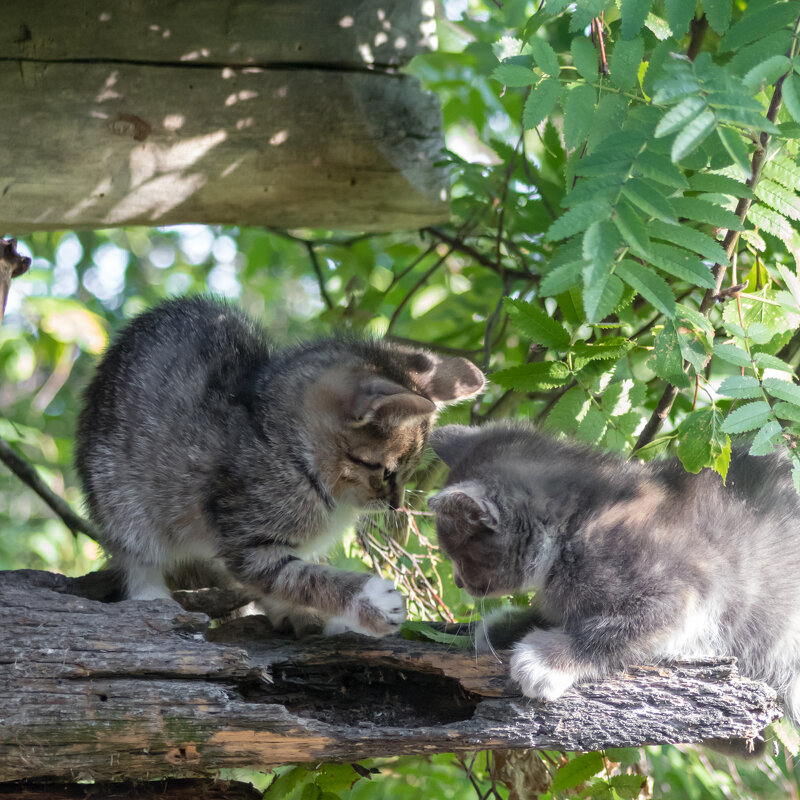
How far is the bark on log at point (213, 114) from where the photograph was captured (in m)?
3.03

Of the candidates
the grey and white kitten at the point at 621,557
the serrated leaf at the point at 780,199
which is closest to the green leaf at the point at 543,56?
the serrated leaf at the point at 780,199

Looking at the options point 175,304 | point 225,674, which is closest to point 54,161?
point 175,304

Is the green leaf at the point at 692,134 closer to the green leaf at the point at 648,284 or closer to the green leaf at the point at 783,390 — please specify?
the green leaf at the point at 648,284

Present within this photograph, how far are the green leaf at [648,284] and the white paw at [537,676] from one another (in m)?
1.02

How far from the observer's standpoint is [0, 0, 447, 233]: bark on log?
3025 millimetres

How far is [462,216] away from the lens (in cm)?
397

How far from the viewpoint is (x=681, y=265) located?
6.70 feet

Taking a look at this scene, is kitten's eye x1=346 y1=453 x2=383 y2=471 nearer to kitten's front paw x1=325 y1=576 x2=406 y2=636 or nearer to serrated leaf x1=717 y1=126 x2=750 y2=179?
kitten's front paw x1=325 y1=576 x2=406 y2=636

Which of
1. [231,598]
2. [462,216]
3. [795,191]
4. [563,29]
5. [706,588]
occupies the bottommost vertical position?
[231,598]

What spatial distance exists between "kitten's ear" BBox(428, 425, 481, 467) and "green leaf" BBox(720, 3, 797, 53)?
4.73ft

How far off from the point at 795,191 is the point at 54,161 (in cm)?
249

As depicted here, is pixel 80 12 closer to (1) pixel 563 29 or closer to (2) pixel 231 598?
(1) pixel 563 29

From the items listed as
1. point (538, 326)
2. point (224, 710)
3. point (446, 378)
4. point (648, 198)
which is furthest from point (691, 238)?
point (224, 710)

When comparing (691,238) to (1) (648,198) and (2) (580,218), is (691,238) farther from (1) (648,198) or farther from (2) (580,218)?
(2) (580,218)
